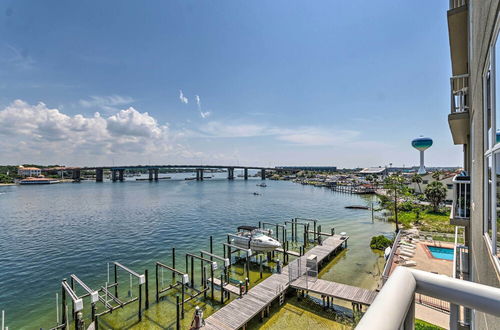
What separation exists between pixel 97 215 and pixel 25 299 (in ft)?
114

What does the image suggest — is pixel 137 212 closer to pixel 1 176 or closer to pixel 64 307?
pixel 64 307

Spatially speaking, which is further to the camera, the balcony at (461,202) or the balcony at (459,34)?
the balcony at (461,202)

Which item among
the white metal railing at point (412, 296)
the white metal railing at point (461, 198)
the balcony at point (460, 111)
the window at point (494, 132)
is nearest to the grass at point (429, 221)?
the white metal railing at point (461, 198)

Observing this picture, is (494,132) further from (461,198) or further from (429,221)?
(429,221)

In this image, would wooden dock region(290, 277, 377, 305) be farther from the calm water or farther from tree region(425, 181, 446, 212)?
tree region(425, 181, 446, 212)

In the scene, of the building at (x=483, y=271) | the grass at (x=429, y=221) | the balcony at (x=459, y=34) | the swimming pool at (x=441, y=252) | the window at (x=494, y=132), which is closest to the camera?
the building at (x=483, y=271)

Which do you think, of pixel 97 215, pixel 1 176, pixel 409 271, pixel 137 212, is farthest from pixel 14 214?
pixel 1 176

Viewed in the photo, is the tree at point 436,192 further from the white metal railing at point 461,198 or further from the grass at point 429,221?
the white metal railing at point 461,198

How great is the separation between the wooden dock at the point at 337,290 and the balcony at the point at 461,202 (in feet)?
28.6

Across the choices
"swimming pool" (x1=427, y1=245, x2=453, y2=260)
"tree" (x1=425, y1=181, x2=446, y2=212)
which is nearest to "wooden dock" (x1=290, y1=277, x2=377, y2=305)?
"swimming pool" (x1=427, y1=245, x2=453, y2=260)

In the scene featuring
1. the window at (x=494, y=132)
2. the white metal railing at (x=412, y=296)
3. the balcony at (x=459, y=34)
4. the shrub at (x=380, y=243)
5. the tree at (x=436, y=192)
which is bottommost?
the shrub at (x=380, y=243)

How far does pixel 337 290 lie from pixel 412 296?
19.0 meters

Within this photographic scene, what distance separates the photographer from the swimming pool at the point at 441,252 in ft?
81.0

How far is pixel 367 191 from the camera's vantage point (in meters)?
94.1
